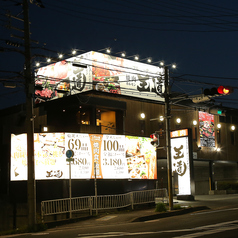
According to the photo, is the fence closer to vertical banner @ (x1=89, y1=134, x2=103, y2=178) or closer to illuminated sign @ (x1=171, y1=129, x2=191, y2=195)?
vertical banner @ (x1=89, y1=134, x2=103, y2=178)

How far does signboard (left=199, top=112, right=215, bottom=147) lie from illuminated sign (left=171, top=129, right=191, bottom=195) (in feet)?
28.8

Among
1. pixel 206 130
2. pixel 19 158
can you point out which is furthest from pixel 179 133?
pixel 19 158

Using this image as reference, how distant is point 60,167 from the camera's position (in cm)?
2533

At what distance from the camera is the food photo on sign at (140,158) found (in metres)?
28.1

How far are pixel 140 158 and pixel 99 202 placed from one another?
5523 mm

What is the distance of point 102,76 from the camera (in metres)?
34.2

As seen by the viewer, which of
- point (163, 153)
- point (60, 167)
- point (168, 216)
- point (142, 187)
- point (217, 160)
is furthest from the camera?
point (217, 160)

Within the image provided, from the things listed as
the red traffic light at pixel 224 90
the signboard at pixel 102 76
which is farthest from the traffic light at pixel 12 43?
the signboard at pixel 102 76

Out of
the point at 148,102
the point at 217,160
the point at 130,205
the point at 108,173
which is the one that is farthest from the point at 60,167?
the point at 217,160

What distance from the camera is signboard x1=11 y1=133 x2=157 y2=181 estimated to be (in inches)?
993

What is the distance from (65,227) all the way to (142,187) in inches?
417

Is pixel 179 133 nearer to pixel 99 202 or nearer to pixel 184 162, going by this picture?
pixel 184 162

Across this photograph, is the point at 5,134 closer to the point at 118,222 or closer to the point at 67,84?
the point at 67,84

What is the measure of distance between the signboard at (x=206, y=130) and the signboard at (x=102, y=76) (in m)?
6.55
